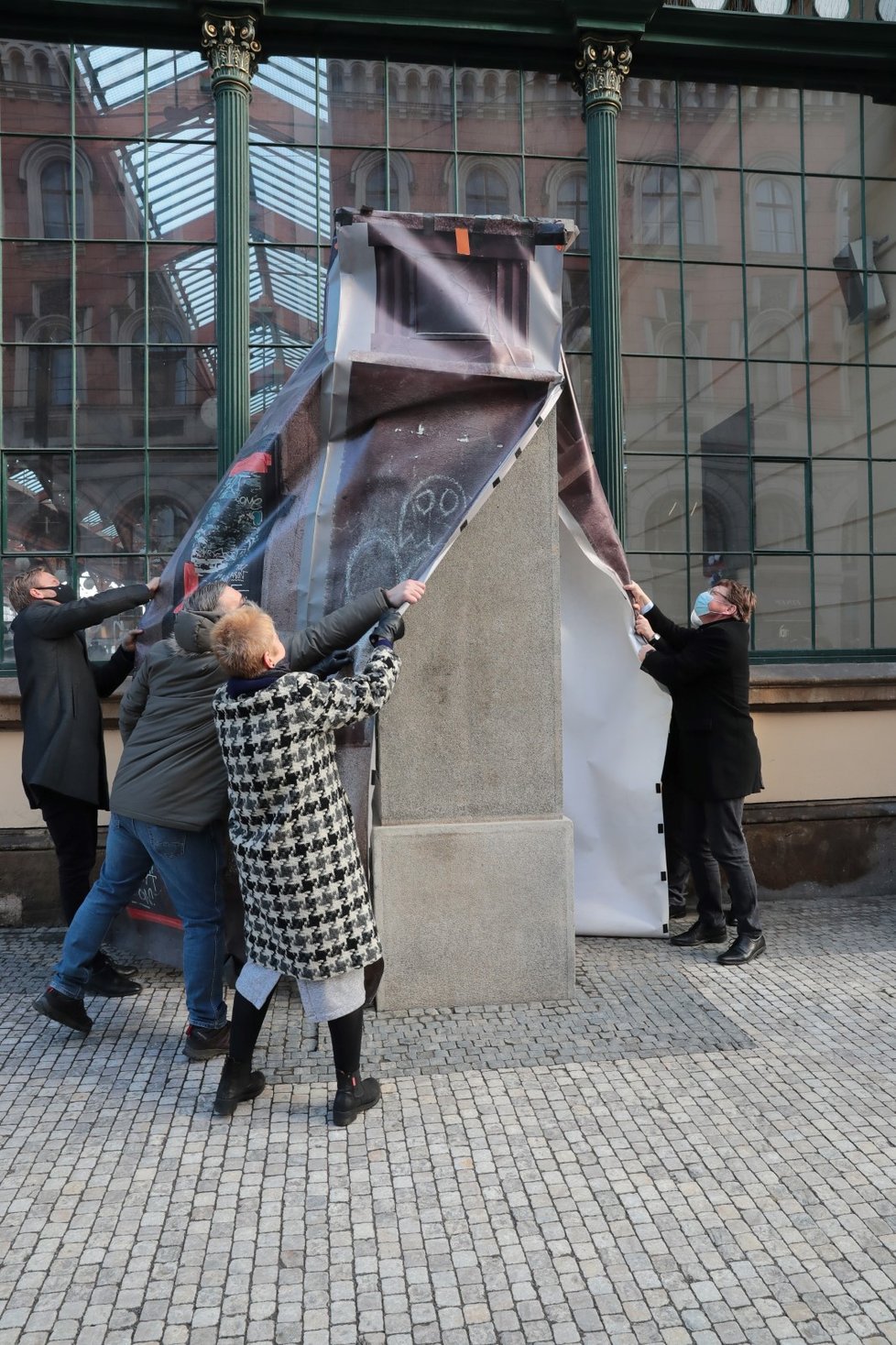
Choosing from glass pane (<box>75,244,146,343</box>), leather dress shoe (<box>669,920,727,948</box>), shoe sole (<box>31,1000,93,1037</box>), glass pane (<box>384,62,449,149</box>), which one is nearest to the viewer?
shoe sole (<box>31,1000,93,1037</box>)

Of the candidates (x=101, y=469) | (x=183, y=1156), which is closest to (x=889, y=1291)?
(x=183, y=1156)

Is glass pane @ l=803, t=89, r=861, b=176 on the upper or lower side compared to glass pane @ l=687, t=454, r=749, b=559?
upper

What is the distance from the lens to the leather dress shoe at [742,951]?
537 centimetres

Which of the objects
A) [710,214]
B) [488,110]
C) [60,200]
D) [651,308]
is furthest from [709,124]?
[60,200]

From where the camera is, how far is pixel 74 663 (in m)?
5.18

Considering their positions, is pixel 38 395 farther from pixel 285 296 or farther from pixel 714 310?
pixel 714 310

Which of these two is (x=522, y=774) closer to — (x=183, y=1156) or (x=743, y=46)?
(x=183, y=1156)

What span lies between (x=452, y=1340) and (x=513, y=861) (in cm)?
237

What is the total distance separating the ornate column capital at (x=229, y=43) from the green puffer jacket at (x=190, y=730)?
168 inches

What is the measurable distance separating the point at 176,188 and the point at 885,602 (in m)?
5.58

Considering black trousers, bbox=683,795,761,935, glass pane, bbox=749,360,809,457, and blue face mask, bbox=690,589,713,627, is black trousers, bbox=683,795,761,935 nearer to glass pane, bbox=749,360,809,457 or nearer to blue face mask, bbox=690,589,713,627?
blue face mask, bbox=690,589,713,627

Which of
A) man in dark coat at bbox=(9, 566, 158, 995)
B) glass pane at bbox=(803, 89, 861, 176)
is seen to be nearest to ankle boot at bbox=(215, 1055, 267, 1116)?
man in dark coat at bbox=(9, 566, 158, 995)

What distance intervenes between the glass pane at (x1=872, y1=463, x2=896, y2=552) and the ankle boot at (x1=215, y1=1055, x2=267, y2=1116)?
570 cm

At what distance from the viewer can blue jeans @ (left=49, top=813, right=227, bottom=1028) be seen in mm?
4184
